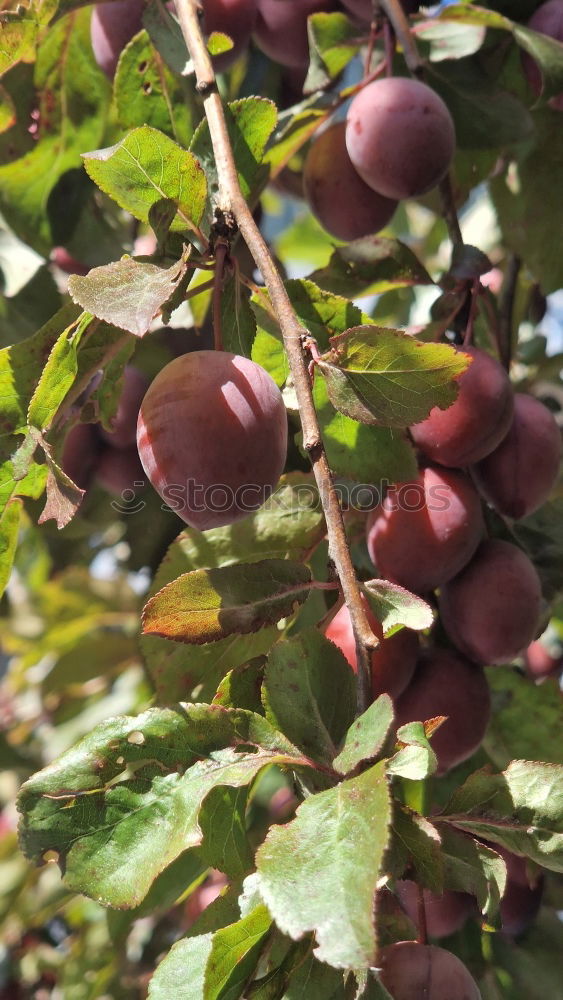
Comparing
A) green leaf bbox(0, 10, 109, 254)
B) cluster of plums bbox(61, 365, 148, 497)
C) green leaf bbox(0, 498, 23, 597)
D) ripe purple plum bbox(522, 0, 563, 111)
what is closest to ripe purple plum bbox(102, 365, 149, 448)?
cluster of plums bbox(61, 365, 148, 497)

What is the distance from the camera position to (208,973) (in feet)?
2.10

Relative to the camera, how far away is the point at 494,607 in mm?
967

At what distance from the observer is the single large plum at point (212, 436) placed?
76 centimetres

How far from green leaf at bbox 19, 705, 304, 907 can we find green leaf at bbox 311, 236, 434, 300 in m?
0.61

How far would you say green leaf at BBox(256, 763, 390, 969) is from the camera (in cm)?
51

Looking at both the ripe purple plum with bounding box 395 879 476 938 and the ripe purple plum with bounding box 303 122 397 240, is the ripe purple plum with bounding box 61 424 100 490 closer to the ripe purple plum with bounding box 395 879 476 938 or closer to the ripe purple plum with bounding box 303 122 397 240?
the ripe purple plum with bounding box 303 122 397 240

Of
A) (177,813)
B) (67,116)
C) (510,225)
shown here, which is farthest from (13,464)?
(510,225)

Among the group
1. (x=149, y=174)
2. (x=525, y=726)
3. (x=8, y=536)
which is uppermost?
(x=149, y=174)

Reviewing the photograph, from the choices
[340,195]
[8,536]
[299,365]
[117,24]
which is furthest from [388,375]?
[117,24]

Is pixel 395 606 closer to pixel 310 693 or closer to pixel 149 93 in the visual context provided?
pixel 310 693

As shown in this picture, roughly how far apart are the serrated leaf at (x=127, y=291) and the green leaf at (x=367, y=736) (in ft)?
0.95

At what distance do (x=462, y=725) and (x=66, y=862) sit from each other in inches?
17.1

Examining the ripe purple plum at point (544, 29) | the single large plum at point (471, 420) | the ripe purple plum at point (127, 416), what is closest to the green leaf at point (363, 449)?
the single large plum at point (471, 420)

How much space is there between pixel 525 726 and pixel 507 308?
61cm
